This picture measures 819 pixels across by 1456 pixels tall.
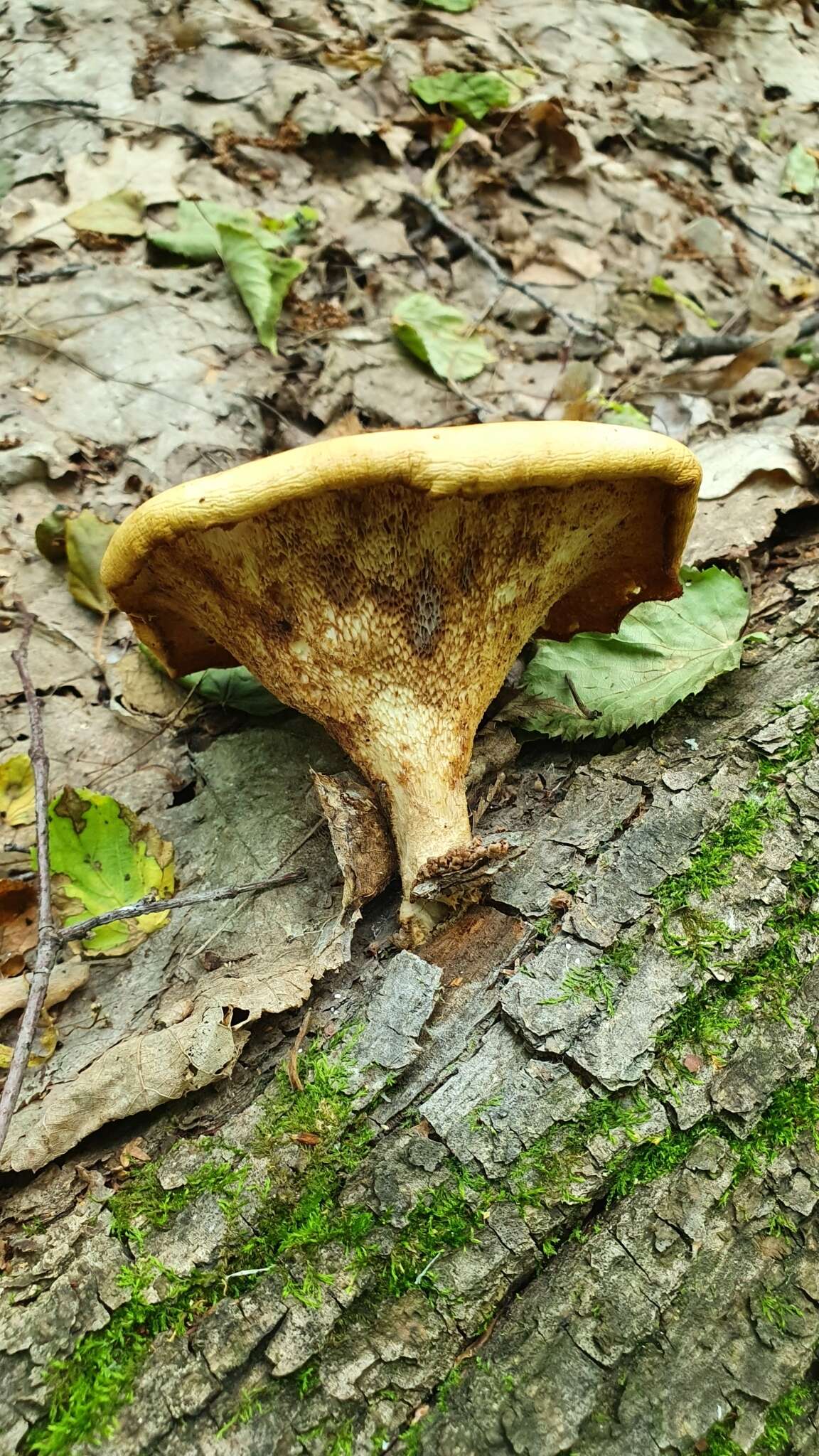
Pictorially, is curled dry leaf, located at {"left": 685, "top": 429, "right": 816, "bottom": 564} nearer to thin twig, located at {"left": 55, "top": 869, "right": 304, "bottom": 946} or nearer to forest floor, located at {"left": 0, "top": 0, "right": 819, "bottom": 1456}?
forest floor, located at {"left": 0, "top": 0, "right": 819, "bottom": 1456}

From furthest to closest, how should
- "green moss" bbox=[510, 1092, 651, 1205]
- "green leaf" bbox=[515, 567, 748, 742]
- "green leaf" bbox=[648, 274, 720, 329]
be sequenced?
"green leaf" bbox=[648, 274, 720, 329] < "green leaf" bbox=[515, 567, 748, 742] < "green moss" bbox=[510, 1092, 651, 1205]

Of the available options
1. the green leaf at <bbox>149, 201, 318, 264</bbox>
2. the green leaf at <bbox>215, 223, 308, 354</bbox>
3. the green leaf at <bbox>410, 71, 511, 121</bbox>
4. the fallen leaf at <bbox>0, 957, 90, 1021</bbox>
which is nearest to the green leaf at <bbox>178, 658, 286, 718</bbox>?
→ the fallen leaf at <bbox>0, 957, 90, 1021</bbox>

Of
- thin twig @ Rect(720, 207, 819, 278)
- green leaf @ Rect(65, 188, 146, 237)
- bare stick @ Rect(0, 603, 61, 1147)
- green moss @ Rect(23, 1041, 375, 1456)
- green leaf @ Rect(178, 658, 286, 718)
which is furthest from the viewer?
thin twig @ Rect(720, 207, 819, 278)

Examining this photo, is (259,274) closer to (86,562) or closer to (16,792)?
(86,562)

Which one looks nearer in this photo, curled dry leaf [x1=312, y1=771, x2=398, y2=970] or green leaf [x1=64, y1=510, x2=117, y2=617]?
curled dry leaf [x1=312, y1=771, x2=398, y2=970]

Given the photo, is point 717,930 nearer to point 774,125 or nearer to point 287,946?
point 287,946

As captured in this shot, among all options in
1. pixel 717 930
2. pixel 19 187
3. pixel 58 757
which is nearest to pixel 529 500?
pixel 717 930

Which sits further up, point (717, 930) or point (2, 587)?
point (717, 930)

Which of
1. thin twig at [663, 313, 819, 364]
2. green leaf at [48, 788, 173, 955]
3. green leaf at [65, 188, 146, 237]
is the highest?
thin twig at [663, 313, 819, 364]
